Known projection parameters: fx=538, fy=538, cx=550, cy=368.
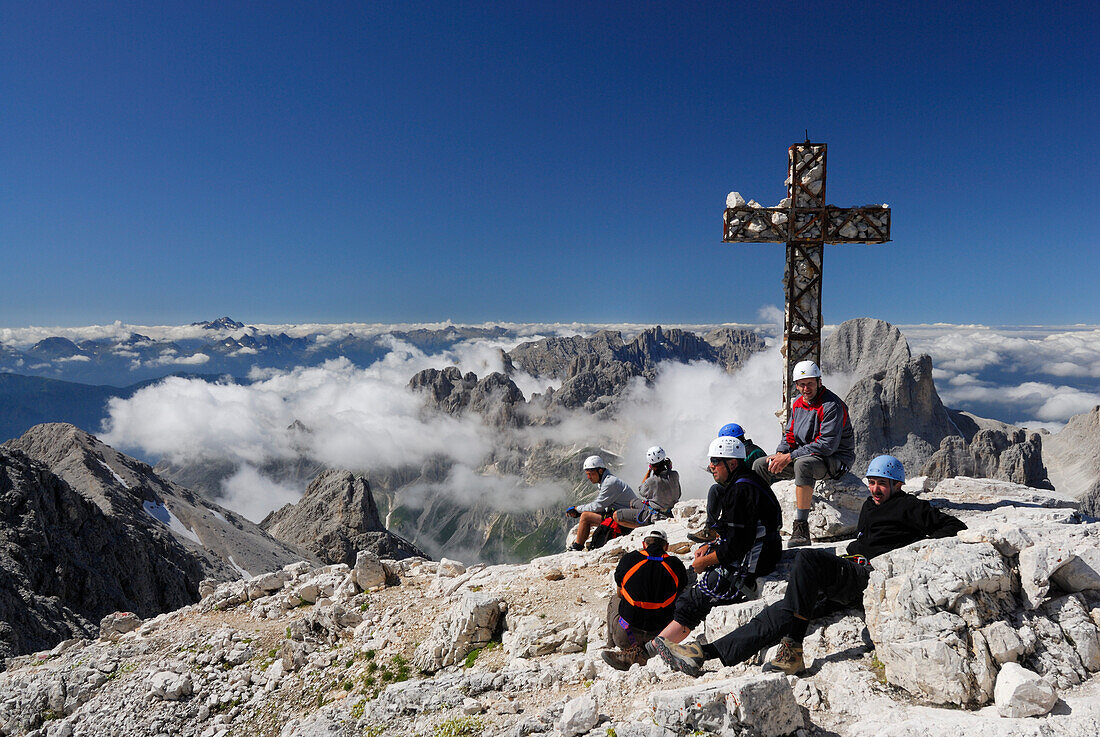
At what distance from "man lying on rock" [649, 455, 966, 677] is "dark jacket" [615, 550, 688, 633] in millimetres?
397

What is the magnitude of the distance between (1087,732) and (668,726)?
3612 mm

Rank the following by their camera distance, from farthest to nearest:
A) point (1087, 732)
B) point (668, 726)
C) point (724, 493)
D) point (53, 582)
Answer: point (53, 582) < point (724, 493) < point (668, 726) < point (1087, 732)

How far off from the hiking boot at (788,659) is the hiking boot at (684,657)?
2.65 feet

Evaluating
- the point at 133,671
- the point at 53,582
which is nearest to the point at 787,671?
the point at 133,671

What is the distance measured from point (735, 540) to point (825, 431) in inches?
131

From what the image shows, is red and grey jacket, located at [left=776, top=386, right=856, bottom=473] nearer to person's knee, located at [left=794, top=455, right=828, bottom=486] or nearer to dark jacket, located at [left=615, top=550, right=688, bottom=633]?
person's knee, located at [left=794, top=455, right=828, bottom=486]

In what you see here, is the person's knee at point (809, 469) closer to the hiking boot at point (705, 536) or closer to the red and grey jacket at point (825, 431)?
the red and grey jacket at point (825, 431)

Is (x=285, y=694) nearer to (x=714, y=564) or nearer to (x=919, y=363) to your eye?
(x=714, y=564)

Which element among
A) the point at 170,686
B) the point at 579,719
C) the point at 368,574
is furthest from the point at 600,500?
the point at 170,686

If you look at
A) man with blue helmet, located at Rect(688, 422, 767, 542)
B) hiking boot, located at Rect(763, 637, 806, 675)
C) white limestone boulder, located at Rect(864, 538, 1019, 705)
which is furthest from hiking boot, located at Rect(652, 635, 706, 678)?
white limestone boulder, located at Rect(864, 538, 1019, 705)

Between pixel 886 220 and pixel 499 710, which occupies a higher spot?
pixel 886 220

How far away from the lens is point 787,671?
20.7ft

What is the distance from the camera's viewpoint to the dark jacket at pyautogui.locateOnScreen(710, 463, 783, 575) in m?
7.75

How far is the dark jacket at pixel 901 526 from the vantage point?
7461mm
